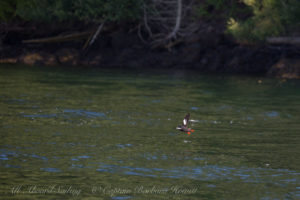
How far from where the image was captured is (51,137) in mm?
12891

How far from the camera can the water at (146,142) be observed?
9.23 m

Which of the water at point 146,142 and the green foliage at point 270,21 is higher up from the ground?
the green foliage at point 270,21

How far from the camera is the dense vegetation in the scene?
27234 millimetres

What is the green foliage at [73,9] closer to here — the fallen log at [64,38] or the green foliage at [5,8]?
the green foliage at [5,8]

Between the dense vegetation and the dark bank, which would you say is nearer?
the dense vegetation

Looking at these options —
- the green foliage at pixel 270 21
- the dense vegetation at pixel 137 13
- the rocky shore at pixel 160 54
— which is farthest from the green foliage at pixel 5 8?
the green foliage at pixel 270 21

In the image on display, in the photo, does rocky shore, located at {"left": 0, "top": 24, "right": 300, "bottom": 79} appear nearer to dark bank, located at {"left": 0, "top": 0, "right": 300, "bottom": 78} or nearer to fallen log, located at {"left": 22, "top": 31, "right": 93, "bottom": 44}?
dark bank, located at {"left": 0, "top": 0, "right": 300, "bottom": 78}

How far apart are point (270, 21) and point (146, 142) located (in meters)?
15.8

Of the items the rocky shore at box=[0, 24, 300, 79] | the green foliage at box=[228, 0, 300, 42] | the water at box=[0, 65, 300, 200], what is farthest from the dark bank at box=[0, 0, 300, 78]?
the water at box=[0, 65, 300, 200]

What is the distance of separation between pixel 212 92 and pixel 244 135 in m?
8.85

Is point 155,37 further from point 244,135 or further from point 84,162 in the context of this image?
point 84,162

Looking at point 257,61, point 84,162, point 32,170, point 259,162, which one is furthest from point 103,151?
point 257,61

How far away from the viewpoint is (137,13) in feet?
109

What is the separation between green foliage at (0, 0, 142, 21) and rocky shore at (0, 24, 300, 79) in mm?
1789
